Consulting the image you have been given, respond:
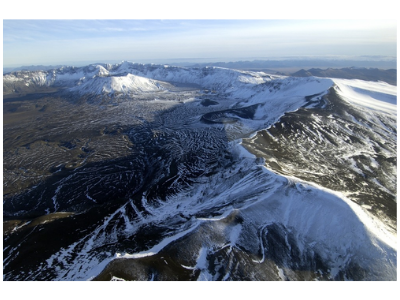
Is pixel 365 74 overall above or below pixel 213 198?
above

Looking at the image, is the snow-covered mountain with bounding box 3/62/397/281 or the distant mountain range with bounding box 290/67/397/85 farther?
the distant mountain range with bounding box 290/67/397/85

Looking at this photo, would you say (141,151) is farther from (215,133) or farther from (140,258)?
(140,258)

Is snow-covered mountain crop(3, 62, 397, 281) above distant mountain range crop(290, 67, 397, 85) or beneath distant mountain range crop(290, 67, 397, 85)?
beneath

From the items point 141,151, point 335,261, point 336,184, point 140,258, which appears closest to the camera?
point 140,258

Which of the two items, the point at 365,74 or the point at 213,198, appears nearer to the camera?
the point at 213,198

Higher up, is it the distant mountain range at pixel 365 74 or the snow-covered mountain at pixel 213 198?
the distant mountain range at pixel 365 74

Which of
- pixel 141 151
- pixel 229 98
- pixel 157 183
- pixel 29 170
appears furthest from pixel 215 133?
pixel 229 98

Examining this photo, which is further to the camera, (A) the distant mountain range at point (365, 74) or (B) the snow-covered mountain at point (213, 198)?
(A) the distant mountain range at point (365, 74)

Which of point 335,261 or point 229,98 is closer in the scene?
point 335,261
